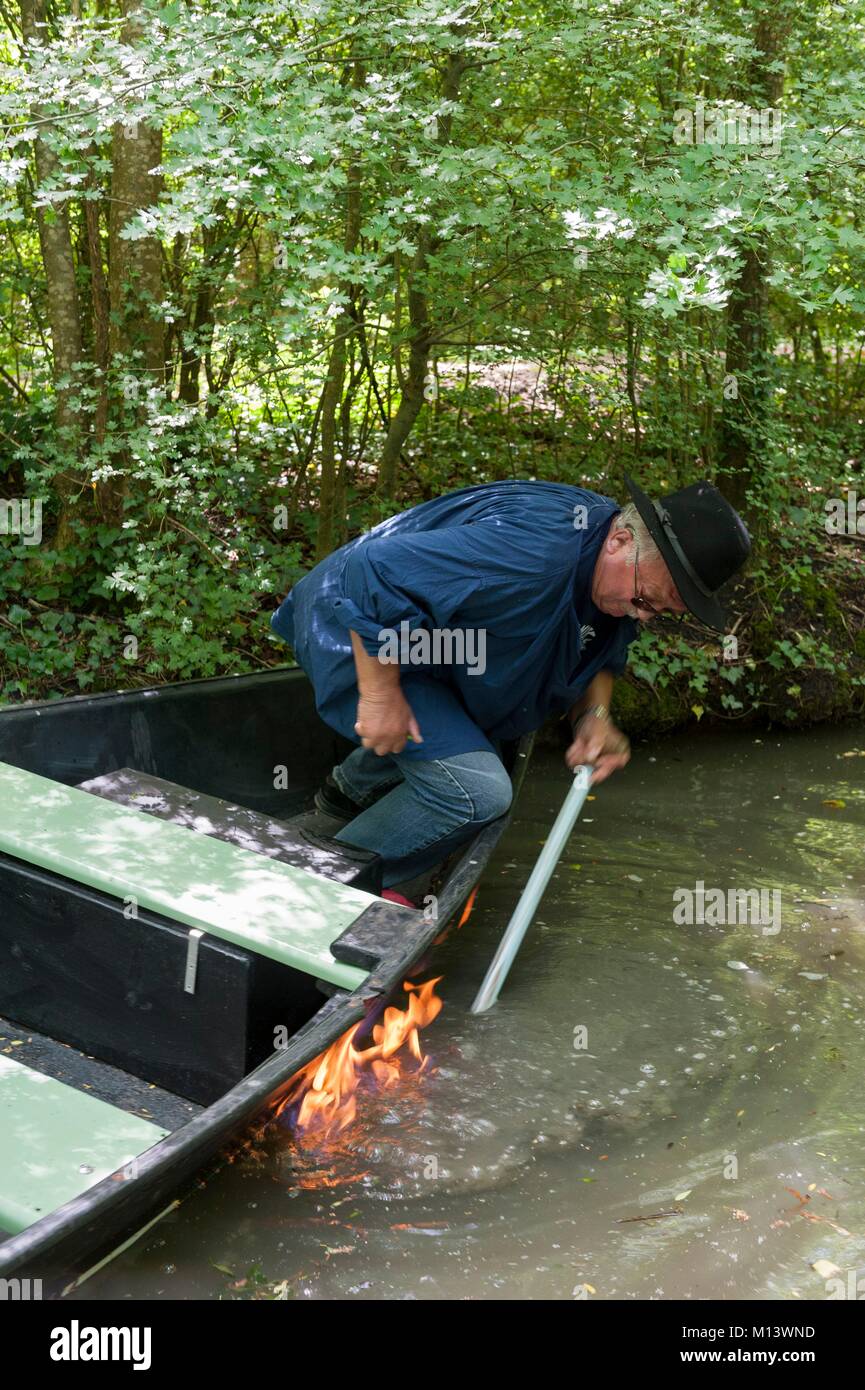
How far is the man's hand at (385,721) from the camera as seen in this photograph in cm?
354

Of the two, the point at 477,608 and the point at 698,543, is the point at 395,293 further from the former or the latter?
the point at 698,543

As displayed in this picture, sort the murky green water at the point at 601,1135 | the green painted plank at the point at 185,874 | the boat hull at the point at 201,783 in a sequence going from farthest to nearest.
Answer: the green painted plank at the point at 185,874, the murky green water at the point at 601,1135, the boat hull at the point at 201,783

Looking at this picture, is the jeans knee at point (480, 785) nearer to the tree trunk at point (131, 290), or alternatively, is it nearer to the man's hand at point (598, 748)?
the man's hand at point (598, 748)

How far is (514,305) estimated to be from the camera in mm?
5617

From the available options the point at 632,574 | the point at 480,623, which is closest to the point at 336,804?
the point at 480,623

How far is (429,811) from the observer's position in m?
3.75

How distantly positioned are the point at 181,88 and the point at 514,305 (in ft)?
7.13

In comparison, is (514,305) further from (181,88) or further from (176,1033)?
(176,1033)

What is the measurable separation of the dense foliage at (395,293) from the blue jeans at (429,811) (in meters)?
1.48

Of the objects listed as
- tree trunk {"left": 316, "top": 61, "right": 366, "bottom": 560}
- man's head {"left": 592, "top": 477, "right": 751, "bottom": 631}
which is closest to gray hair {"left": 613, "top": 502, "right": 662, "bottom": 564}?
man's head {"left": 592, "top": 477, "right": 751, "bottom": 631}

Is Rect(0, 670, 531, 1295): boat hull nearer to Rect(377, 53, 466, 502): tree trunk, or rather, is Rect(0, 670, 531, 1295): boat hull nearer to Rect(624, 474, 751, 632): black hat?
Rect(624, 474, 751, 632): black hat

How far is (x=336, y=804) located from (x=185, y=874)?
1231mm

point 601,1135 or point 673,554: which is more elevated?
point 673,554

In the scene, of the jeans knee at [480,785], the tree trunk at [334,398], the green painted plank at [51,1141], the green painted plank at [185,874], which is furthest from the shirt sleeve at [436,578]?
the tree trunk at [334,398]
